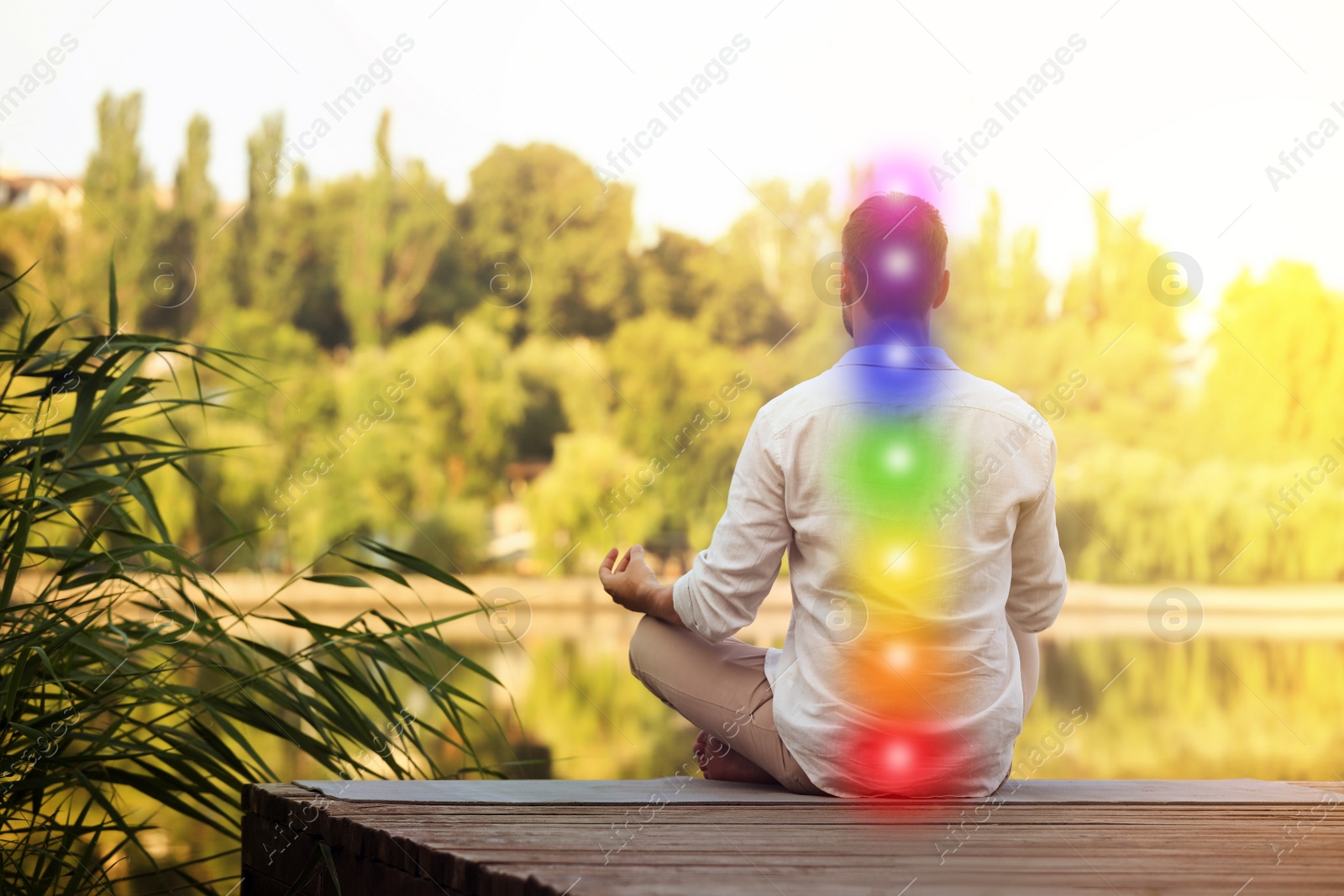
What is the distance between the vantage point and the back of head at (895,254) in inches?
61.2

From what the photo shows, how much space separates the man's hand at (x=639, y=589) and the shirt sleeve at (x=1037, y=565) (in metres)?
0.43

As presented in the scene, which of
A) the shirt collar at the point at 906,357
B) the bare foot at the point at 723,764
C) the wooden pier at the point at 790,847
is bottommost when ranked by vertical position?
the bare foot at the point at 723,764

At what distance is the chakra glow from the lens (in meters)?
1.52

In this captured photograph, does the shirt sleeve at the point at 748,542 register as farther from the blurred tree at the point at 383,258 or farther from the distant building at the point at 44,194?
the distant building at the point at 44,194

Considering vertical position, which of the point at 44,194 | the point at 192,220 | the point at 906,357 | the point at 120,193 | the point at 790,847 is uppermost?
the point at 44,194

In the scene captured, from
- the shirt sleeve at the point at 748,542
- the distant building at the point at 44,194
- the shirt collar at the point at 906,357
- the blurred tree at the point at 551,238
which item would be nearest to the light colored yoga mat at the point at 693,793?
the shirt sleeve at the point at 748,542

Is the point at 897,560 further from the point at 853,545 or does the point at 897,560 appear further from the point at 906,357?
the point at 906,357

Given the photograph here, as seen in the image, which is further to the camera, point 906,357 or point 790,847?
point 906,357

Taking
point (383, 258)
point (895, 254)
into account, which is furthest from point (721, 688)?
point (383, 258)

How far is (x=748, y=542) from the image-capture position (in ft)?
5.15

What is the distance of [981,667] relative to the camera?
5.05 ft

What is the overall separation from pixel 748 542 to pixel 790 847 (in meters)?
0.41

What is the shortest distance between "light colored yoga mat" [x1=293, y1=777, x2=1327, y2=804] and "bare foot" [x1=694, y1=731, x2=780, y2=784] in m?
0.02

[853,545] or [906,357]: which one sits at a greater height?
[906,357]
